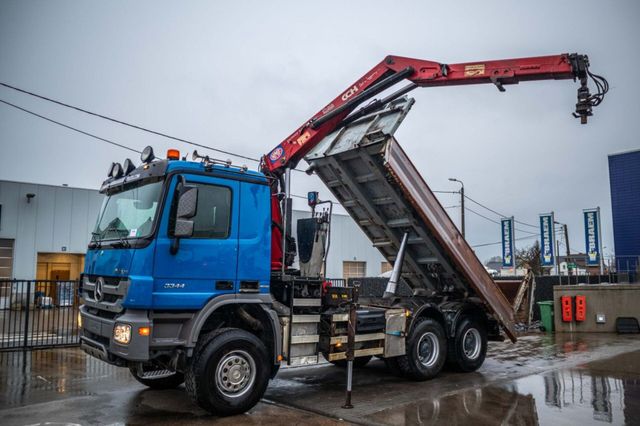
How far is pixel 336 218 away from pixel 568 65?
27529 mm

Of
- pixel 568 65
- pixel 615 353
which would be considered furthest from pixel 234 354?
pixel 615 353

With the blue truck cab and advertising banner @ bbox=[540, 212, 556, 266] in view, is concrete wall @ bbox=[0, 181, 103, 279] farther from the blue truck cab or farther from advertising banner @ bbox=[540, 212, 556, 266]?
advertising banner @ bbox=[540, 212, 556, 266]

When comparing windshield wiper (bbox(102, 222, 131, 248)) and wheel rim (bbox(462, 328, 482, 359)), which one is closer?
windshield wiper (bbox(102, 222, 131, 248))

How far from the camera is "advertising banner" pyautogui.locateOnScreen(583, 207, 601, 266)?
930 inches

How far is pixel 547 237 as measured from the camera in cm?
2614

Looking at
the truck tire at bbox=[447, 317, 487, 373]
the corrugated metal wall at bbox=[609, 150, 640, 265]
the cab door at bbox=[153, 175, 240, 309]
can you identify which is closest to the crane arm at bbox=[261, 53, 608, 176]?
the cab door at bbox=[153, 175, 240, 309]

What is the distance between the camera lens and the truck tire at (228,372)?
19.4 ft

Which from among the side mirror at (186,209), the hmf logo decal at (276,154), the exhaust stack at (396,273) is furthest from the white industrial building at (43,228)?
the side mirror at (186,209)

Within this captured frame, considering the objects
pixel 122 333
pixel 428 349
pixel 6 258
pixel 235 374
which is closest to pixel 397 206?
pixel 428 349

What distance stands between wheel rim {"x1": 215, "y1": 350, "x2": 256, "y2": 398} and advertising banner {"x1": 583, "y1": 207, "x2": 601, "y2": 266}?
70.8 feet

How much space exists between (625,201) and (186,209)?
24605 mm

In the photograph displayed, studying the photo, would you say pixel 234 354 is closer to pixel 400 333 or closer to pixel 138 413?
pixel 138 413

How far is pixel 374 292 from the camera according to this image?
20.8 m

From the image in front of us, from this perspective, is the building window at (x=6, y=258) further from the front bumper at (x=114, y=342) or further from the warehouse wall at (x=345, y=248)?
the front bumper at (x=114, y=342)
